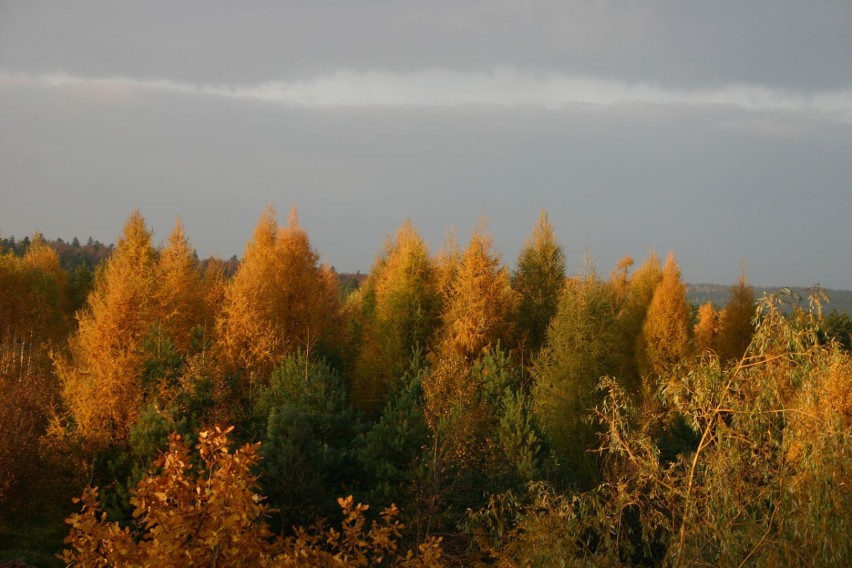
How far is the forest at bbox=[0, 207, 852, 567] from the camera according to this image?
993 centimetres

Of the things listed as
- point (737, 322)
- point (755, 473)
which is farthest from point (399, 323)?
point (755, 473)

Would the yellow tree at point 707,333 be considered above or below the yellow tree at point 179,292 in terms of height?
below

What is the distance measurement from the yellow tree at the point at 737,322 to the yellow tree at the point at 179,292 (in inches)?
1139

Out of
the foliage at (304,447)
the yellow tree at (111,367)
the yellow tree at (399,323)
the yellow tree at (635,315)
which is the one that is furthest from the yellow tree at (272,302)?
the yellow tree at (635,315)

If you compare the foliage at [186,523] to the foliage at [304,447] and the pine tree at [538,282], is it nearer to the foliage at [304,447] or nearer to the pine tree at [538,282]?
the foliage at [304,447]

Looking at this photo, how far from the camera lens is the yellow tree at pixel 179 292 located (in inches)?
1226

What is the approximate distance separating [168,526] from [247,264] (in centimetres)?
3049

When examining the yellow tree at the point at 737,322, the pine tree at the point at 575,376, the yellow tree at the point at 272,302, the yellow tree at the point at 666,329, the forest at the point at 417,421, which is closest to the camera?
the forest at the point at 417,421

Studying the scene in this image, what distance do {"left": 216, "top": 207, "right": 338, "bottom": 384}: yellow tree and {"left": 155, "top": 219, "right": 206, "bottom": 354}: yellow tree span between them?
1.73 meters

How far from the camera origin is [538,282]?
36.7 metres

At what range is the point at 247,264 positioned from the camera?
122ft

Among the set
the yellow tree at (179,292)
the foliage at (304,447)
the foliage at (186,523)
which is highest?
the yellow tree at (179,292)

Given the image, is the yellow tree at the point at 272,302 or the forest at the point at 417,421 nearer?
the forest at the point at 417,421

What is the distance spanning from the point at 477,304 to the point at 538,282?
5170 mm
